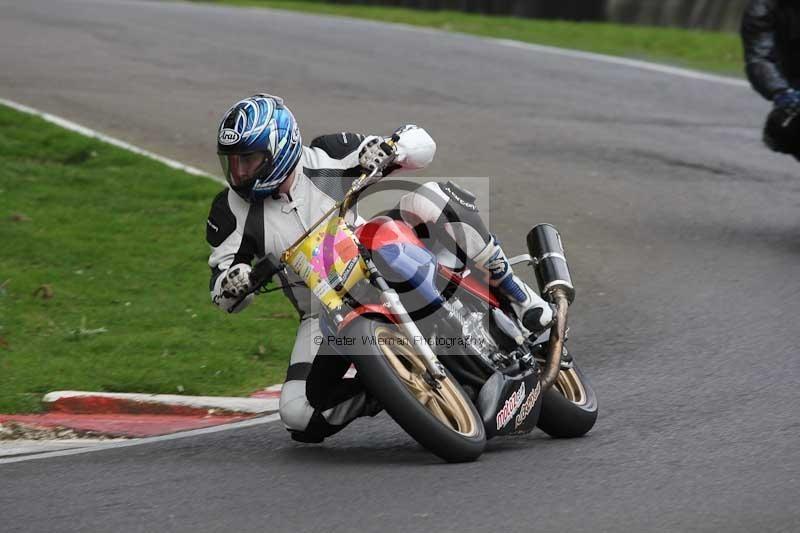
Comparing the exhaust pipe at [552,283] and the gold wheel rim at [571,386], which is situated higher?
the exhaust pipe at [552,283]

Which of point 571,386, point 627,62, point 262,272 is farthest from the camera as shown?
point 627,62

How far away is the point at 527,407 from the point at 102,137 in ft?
26.1

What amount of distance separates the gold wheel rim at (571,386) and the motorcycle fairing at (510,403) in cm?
36

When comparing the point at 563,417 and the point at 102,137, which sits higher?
the point at 563,417

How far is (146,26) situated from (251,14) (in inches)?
120

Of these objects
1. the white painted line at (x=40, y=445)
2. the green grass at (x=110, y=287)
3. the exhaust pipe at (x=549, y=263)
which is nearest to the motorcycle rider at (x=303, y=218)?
the exhaust pipe at (x=549, y=263)

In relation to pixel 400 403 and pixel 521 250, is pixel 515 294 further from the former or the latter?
pixel 521 250

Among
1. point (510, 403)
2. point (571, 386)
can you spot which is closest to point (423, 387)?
point (510, 403)

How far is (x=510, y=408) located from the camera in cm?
589

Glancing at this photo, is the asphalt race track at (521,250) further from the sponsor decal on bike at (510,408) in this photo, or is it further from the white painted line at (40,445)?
the white painted line at (40,445)

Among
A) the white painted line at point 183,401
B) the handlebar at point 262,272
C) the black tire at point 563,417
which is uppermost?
the handlebar at point 262,272

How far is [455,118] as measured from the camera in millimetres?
14914

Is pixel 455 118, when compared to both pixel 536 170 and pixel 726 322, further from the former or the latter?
pixel 726 322

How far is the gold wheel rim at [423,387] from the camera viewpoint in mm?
5512
